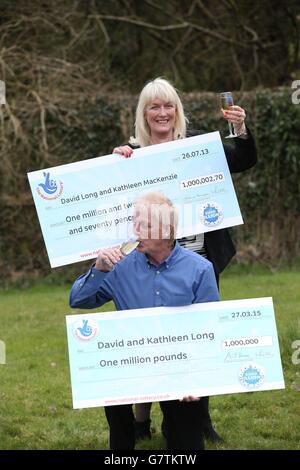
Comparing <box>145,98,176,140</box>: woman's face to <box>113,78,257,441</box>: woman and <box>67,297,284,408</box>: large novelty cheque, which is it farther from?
<box>67,297,284,408</box>: large novelty cheque

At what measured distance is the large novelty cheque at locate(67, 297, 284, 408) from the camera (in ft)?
12.1

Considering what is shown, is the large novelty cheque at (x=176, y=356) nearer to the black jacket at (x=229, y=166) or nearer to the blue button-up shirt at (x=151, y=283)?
the blue button-up shirt at (x=151, y=283)

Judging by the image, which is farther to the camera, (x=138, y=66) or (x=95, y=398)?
(x=138, y=66)

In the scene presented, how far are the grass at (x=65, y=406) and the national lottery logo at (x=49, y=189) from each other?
5.11ft

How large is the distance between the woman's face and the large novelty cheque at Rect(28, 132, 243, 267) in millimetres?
98

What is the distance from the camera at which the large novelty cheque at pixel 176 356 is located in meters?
3.68

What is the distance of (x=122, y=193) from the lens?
420 cm

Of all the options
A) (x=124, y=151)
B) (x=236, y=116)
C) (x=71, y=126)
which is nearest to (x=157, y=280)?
(x=124, y=151)

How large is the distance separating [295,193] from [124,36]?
15.4ft

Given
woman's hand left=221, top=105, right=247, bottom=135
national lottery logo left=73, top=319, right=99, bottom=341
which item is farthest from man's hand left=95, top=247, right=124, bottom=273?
woman's hand left=221, top=105, right=247, bottom=135
